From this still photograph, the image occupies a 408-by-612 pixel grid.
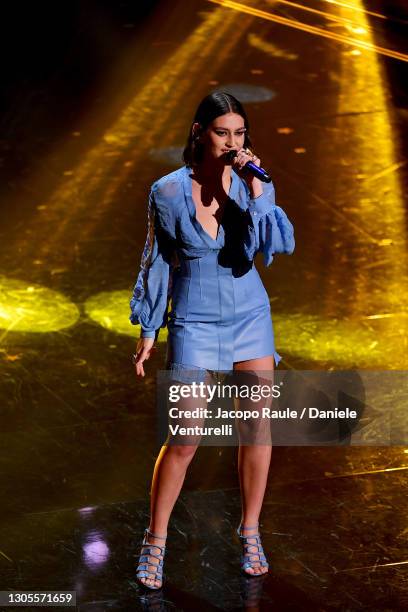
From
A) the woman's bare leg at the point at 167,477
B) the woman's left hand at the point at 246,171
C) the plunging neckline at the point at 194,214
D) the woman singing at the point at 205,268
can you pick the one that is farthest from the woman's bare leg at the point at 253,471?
the woman's left hand at the point at 246,171

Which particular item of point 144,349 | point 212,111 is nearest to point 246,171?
point 212,111

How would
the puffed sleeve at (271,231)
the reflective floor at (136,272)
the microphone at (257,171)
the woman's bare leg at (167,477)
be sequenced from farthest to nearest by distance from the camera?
the reflective floor at (136,272), the woman's bare leg at (167,477), the puffed sleeve at (271,231), the microphone at (257,171)

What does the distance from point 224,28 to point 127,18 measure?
101 cm

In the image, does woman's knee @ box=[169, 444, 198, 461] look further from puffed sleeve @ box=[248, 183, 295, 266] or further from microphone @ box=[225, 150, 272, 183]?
microphone @ box=[225, 150, 272, 183]

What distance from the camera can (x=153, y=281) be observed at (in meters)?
5.20

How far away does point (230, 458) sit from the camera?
6.43 m

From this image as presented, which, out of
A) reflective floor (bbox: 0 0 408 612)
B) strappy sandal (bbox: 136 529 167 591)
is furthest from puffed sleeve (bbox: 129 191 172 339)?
reflective floor (bbox: 0 0 408 612)

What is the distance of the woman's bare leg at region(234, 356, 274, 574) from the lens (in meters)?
5.20

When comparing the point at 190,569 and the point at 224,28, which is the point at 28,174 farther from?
the point at 190,569

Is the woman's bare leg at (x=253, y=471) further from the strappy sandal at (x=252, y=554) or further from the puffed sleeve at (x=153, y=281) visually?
the puffed sleeve at (x=153, y=281)

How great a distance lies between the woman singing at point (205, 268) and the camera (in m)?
5.09

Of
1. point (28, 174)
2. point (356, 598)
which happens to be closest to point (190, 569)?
point (356, 598)

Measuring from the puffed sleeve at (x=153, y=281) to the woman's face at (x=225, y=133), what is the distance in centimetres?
35

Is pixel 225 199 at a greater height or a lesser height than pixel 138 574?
greater
